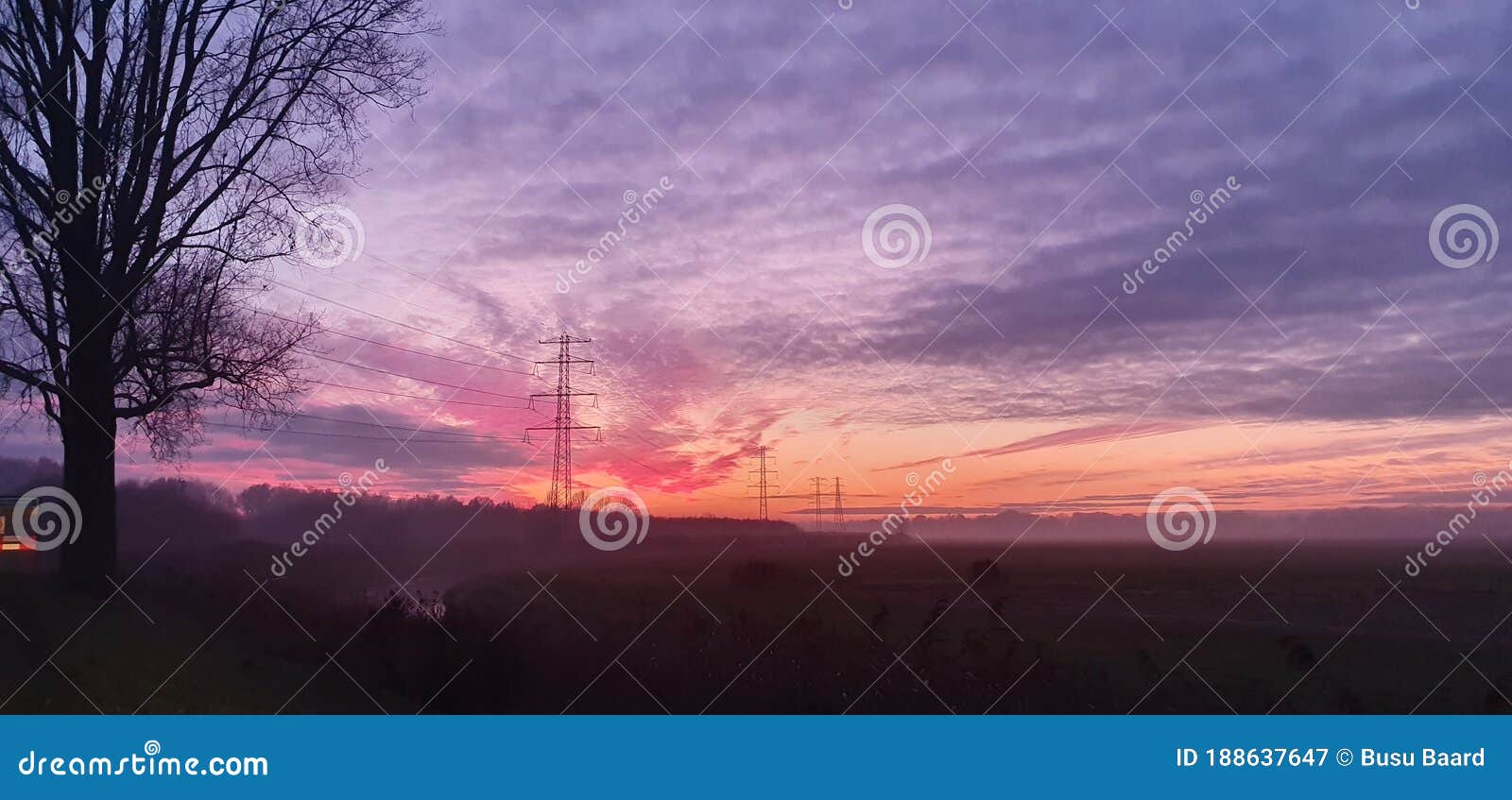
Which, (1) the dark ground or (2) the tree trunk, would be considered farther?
(2) the tree trunk

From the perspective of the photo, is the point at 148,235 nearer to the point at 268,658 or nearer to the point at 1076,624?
the point at 268,658

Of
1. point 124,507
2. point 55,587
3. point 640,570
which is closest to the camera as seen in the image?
point 55,587

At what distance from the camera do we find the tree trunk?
11969 millimetres

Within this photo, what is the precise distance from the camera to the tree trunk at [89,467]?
39.3ft

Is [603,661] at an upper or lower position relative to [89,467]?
lower

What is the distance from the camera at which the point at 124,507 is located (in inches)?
1272

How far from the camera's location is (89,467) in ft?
39.5

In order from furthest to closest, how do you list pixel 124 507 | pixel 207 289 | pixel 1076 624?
1. pixel 124 507
2. pixel 1076 624
3. pixel 207 289

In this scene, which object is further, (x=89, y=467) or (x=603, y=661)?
(x=603, y=661)

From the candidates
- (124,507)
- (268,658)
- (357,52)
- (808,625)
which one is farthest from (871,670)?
(124,507)

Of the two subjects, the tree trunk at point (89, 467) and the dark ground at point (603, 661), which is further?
the tree trunk at point (89, 467)

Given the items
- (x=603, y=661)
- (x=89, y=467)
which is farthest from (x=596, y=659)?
(x=89, y=467)

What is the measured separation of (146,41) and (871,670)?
1346 centimetres

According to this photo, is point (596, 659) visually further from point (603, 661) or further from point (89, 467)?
point (89, 467)
